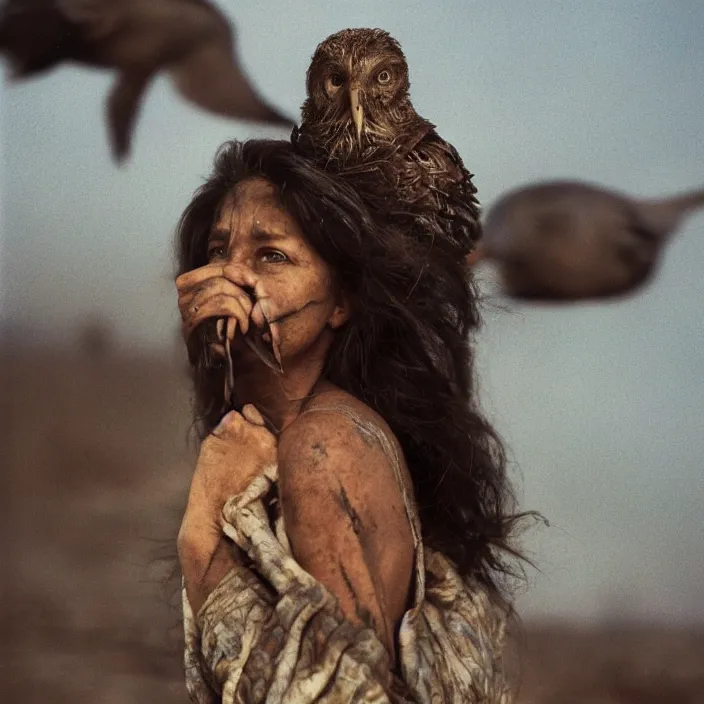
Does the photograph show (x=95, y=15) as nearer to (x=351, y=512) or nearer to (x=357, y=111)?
(x=357, y=111)

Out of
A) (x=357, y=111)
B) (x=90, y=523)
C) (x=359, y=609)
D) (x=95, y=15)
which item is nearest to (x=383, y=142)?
(x=357, y=111)

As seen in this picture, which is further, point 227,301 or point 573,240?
point 573,240

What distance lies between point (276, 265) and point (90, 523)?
1.29 metres

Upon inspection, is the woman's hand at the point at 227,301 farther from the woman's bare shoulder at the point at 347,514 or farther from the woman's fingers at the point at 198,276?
the woman's bare shoulder at the point at 347,514

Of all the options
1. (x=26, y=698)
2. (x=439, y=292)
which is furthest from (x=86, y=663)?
(x=439, y=292)

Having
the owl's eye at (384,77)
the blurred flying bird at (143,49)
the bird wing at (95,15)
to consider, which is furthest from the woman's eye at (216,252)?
the bird wing at (95,15)

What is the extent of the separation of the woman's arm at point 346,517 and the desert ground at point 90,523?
1032 millimetres

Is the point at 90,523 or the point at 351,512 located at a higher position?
the point at 351,512

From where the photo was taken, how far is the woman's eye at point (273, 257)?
3088 mm

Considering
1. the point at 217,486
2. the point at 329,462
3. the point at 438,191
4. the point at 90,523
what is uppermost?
the point at 438,191

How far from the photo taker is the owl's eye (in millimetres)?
3334

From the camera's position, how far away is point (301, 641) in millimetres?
2785

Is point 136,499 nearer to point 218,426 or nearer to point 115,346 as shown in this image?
point 115,346

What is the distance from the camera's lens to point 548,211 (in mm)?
4086
